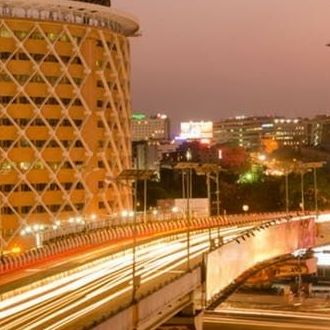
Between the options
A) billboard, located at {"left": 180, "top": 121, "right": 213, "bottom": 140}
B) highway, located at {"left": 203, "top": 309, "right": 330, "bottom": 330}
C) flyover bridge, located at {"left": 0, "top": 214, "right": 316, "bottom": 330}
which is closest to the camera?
flyover bridge, located at {"left": 0, "top": 214, "right": 316, "bottom": 330}

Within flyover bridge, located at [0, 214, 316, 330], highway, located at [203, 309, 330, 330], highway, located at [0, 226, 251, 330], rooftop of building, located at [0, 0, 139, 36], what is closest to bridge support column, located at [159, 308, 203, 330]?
flyover bridge, located at [0, 214, 316, 330]

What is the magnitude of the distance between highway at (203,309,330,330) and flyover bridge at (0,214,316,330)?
3581mm

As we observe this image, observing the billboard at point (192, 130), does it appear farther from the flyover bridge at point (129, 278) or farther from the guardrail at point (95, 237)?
the flyover bridge at point (129, 278)

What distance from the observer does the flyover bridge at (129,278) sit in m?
26.3

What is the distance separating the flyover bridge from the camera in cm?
2628

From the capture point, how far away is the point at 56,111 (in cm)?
9238

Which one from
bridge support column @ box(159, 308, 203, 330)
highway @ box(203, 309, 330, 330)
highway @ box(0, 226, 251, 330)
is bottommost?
highway @ box(203, 309, 330, 330)

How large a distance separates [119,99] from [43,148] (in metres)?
12.4

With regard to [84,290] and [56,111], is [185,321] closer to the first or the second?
[84,290]

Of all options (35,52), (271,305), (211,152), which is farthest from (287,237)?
(211,152)

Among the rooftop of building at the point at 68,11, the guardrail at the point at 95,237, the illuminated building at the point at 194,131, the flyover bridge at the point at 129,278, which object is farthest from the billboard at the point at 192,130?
the flyover bridge at the point at 129,278

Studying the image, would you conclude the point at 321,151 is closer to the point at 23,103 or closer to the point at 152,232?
the point at 23,103

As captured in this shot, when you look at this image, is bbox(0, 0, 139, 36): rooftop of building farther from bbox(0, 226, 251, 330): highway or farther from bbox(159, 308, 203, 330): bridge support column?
bbox(159, 308, 203, 330): bridge support column

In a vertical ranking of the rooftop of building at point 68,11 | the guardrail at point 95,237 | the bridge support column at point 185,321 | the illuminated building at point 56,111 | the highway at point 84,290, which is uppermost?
the rooftop of building at point 68,11
